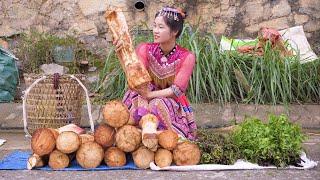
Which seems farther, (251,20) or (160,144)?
(251,20)

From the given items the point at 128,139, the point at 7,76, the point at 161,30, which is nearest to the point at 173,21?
the point at 161,30

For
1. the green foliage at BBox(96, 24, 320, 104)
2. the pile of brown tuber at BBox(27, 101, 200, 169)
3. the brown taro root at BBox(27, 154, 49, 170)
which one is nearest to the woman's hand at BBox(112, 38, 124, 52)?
the pile of brown tuber at BBox(27, 101, 200, 169)

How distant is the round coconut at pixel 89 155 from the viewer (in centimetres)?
419

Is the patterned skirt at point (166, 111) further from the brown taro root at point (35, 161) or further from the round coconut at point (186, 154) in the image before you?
the brown taro root at point (35, 161)

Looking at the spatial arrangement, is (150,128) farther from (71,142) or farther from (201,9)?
(201,9)

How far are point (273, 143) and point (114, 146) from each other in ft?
3.65

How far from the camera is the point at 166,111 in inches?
179

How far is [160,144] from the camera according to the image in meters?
4.24

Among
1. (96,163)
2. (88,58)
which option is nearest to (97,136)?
(96,163)

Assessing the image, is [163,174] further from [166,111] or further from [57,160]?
[57,160]

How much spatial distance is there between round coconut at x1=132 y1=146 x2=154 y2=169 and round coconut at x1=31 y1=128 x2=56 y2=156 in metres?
0.58

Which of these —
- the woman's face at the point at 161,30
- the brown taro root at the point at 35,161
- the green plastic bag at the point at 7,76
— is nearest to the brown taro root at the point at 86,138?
the brown taro root at the point at 35,161

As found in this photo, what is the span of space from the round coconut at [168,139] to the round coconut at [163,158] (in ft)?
0.13

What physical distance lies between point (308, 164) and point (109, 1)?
3859 millimetres
